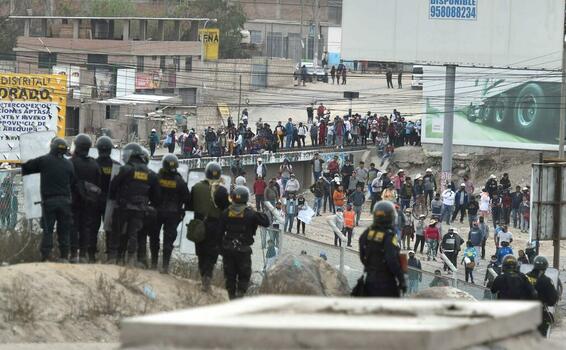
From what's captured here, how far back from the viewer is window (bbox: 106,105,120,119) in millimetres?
57719

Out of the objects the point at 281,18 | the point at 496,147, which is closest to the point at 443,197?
the point at 496,147

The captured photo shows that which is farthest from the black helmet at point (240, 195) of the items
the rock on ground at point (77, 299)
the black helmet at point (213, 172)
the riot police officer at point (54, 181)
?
the riot police officer at point (54, 181)

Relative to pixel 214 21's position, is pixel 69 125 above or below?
below

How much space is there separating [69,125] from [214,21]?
22218 mm

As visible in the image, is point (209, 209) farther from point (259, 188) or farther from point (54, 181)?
point (259, 188)

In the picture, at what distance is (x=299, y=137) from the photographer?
50656 mm

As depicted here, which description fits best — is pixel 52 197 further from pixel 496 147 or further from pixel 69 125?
pixel 69 125

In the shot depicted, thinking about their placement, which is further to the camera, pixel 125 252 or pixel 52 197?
pixel 125 252

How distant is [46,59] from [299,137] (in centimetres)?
2290

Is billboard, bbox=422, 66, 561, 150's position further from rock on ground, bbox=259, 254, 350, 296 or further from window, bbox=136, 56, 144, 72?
rock on ground, bbox=259, 254, 350, 296

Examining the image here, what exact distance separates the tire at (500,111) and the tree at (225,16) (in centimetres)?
3498

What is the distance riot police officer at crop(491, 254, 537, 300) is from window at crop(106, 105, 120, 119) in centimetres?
4381

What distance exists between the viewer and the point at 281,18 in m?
100

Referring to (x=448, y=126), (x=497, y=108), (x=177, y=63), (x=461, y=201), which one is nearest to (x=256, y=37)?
(x=177, y=63)
